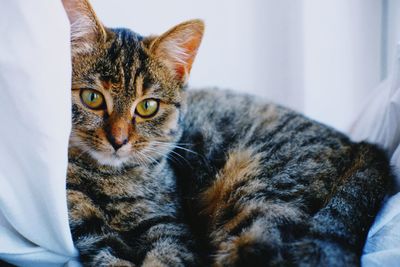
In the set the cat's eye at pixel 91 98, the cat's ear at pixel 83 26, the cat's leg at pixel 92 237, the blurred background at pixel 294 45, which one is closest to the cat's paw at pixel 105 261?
the cat's leg at pixel 92 237

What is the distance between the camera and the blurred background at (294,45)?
5.46 feet

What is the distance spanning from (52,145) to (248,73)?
46.2 inches

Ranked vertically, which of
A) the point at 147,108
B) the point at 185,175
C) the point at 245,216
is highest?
the point at 147,108

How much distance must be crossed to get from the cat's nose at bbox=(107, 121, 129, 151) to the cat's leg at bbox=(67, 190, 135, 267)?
0.47 ft

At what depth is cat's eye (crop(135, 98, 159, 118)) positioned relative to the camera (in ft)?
3.57

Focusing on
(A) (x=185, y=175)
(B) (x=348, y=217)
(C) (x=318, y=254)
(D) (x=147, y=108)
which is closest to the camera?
(C) (x=318, y=254)

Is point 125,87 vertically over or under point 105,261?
over

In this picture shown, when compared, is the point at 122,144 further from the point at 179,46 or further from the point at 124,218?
the point at 179,46

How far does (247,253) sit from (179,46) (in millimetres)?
→ 593

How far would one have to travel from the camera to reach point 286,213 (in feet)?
2.94

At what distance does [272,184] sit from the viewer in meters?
1.01

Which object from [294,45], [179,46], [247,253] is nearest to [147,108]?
[179,46]

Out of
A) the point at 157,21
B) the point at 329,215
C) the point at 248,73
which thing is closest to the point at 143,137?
the point at 329,215

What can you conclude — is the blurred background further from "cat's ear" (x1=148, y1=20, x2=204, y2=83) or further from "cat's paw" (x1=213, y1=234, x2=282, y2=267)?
"cat's paw" (x1=213, y1=234, x2=282, y2=267)
